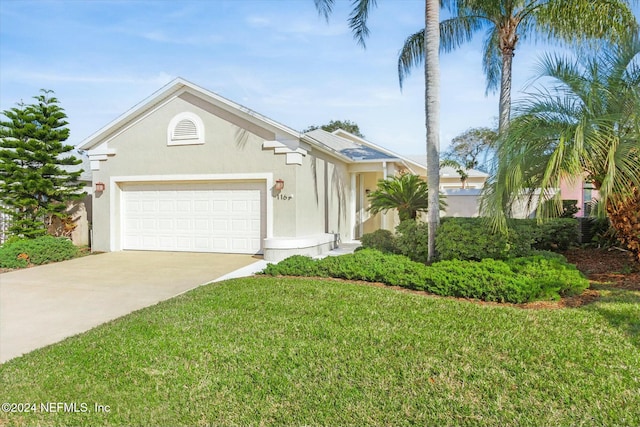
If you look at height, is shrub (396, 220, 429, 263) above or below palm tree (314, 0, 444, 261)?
below

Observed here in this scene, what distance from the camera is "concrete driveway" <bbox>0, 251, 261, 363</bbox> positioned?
18.6 ft

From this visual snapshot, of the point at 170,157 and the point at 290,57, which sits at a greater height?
the point at 290,57

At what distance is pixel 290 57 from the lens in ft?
42.9

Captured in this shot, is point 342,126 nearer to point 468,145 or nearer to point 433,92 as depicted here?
point 468,145

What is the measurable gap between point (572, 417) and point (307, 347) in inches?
95.5

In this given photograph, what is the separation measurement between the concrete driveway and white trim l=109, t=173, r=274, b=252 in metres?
0.78

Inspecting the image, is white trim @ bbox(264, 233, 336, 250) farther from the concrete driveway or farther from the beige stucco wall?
the concrete driveway

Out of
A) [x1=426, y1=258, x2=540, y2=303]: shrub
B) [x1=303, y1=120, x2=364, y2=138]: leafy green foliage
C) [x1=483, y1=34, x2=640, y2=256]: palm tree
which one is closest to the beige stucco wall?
[x1=426, y1=258, x2=540, y2=303]: shrub

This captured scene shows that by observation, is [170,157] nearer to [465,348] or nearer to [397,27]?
[397,27]

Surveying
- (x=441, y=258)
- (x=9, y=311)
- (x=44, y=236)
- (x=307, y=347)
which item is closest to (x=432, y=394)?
(x=307, y=347)

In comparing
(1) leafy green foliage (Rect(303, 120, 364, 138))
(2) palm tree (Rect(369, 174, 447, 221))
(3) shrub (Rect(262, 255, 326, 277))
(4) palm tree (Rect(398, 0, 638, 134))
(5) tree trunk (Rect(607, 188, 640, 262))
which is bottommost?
(3) shrub (Rect(262, 255, 326, 277))

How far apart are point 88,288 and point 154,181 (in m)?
5.39

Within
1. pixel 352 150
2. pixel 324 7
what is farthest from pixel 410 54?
pixel 352 150

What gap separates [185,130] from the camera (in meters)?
12.4
